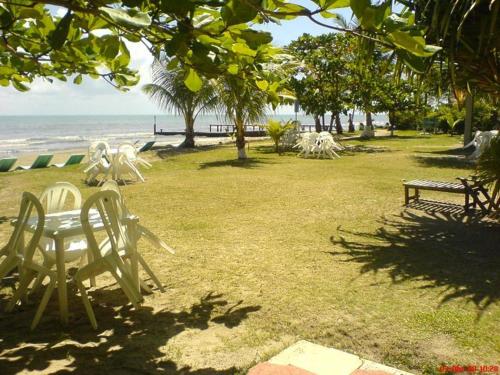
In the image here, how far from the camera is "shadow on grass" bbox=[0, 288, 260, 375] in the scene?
2.89 metres

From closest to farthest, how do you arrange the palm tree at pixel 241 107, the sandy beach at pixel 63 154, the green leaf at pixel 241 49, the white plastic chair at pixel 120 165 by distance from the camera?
the green leaf at pixel 241 49
the white plastic chair at pixel 120 165
the palm tree at pixel 241 107
the sandy beach at pixel 63 154

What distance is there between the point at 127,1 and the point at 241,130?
15.9 metres

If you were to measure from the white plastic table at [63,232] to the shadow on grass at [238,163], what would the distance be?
10914mm

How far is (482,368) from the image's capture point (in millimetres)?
2781

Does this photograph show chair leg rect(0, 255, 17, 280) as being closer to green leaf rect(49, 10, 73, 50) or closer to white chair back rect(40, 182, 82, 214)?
white chair back rect(40, 182, 82, 214)

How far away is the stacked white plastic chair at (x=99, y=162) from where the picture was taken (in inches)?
458

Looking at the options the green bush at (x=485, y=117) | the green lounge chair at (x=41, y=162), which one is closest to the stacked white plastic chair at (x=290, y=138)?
the green lounge chair at (x=41, y=162)

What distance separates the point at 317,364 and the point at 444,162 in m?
13.8

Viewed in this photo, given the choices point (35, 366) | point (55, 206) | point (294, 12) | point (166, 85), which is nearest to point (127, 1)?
point (294, 12)

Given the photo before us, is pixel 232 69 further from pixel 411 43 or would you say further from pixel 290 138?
pixel 290 138

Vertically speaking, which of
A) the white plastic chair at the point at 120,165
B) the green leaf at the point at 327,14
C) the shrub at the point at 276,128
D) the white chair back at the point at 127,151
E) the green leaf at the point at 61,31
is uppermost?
the green leaf at the point at 327,14

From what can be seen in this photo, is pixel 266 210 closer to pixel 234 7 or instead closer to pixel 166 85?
pixel 234 7

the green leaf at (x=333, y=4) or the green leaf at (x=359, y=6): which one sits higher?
the green leaf at (x=333, y=4)
